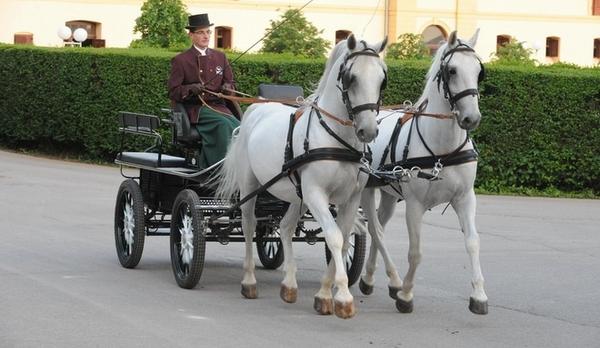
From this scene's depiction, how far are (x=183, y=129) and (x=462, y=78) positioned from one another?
2881 millimetres

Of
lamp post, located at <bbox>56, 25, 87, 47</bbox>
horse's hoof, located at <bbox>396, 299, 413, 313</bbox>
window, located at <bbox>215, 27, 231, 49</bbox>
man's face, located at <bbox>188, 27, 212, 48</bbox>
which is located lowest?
horse's hoof, located at <bbox>396, 299, 413, 313</bbox>

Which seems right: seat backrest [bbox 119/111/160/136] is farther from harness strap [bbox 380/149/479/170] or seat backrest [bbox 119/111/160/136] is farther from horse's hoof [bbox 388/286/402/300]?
harness strap [bbox 380/149/479/170]

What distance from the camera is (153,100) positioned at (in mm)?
21172

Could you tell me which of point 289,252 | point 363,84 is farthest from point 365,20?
point 363,84

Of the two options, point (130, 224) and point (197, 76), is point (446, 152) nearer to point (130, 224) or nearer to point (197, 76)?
point (197, 76)

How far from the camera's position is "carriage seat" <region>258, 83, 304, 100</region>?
1077 centimetres

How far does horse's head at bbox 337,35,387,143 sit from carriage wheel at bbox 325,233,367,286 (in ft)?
6.39

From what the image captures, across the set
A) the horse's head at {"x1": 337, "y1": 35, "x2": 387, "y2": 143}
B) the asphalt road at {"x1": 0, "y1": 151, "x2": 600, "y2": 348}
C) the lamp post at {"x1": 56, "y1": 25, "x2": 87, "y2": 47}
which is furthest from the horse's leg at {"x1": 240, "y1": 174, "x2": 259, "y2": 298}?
the lamp post at {"x1": 56, "y1": 25, "x2": 87, "y2": 47}

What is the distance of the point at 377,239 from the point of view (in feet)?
32.7

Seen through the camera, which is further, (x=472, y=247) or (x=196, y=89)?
(x=196, y=89)

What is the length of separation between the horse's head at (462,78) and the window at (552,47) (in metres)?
38.6

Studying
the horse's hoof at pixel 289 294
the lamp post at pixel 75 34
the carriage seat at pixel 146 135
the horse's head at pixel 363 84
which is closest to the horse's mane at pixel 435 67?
the horse's head at pixel 363 84

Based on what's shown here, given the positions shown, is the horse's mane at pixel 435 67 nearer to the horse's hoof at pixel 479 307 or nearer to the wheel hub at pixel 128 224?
the horse's hoof at pixel 479 307

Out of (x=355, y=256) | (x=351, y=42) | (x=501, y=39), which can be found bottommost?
(x=355, y=256)
